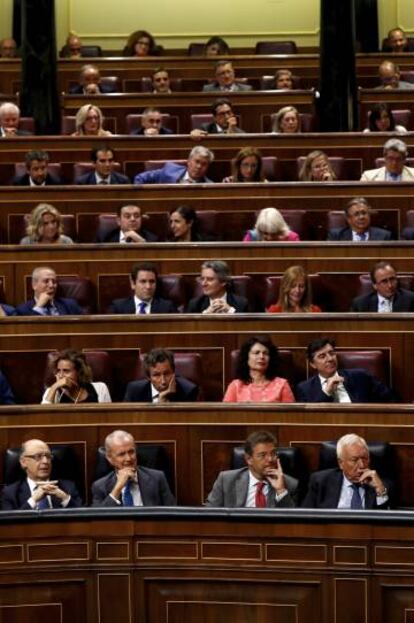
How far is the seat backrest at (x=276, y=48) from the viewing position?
1118 centimetres

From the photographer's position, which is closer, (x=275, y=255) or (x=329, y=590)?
(x=329, y=590)

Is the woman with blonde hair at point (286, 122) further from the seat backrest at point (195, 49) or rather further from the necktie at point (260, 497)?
the necktie at point (260, 497)

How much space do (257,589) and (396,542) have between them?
393mm

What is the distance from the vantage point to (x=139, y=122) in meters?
8.98

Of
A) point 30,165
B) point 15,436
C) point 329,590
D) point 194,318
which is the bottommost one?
point 329,590

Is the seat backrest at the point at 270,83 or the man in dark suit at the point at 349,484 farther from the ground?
the seat backrest at the point at 270,83

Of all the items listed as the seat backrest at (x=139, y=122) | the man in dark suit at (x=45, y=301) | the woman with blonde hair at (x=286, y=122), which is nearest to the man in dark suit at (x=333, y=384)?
the man in dark suit at (x=45, y=301)

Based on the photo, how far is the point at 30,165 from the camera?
25.7 feet

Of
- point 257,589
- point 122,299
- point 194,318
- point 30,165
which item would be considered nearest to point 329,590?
point 257,589

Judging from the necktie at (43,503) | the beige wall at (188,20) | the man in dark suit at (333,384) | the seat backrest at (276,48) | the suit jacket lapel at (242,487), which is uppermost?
the beige wall at (188,20)

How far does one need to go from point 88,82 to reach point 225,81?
0.72 meters

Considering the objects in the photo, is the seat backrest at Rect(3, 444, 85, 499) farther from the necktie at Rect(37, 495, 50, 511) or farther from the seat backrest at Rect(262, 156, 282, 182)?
the seat backrest at Rect(262, 156, 282, 182)

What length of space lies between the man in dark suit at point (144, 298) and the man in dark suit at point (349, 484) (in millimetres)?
1544

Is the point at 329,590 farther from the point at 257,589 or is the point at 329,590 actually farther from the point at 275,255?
the point at 275,255
